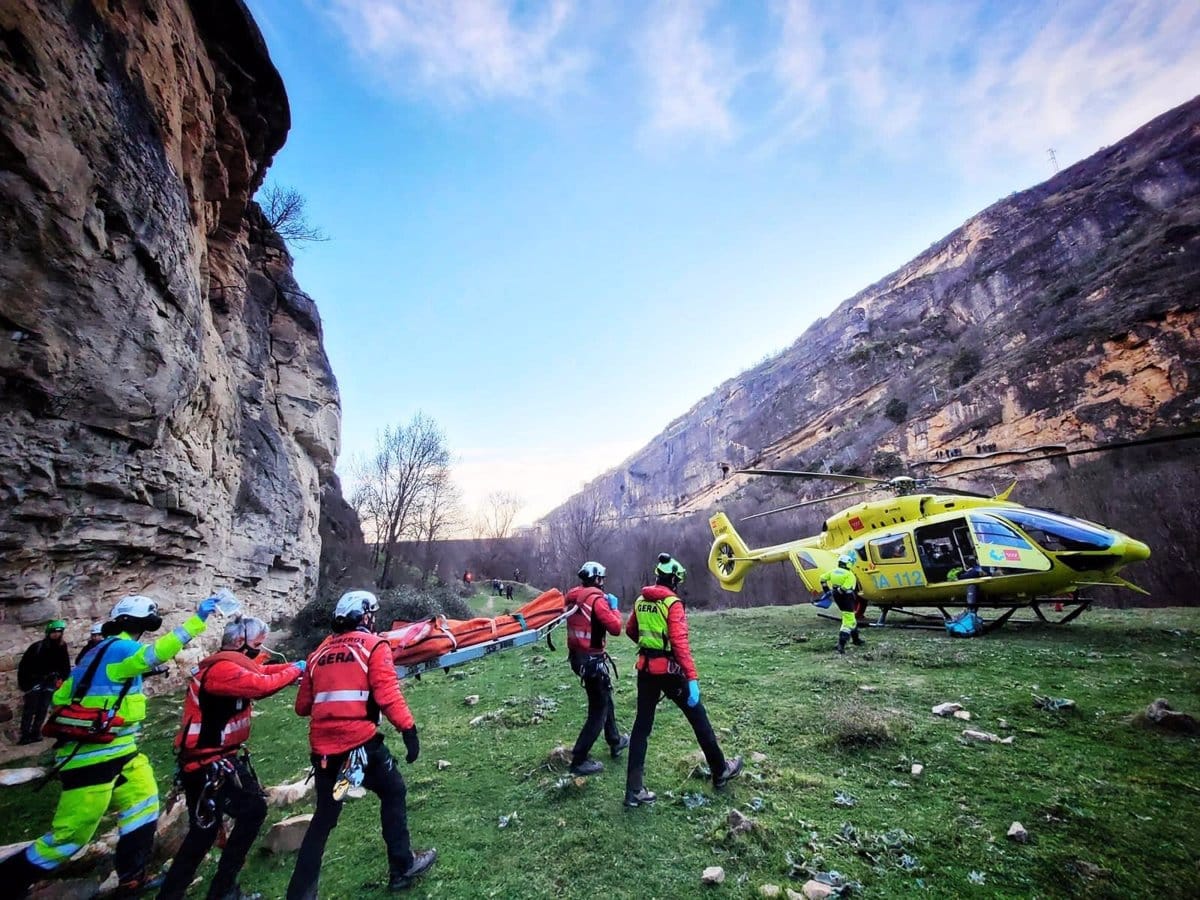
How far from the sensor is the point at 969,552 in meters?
8.80

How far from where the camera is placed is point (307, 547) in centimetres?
1565

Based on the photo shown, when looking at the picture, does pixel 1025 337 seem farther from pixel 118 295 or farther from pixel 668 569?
pixel 118 295

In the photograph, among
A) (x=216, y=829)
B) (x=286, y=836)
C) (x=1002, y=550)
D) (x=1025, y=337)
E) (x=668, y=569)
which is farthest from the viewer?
(x=1025, y=337)

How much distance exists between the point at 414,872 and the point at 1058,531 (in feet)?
34.4

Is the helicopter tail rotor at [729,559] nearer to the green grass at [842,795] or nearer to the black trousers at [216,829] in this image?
the green grass at [842,795]

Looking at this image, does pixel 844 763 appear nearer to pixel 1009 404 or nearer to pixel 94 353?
pixel 94 353

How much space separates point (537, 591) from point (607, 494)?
51573 millimetres

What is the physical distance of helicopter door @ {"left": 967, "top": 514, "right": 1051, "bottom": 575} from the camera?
8102 mm

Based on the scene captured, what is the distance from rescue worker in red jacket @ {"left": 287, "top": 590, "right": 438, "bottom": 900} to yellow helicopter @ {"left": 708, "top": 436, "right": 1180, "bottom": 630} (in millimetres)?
6285

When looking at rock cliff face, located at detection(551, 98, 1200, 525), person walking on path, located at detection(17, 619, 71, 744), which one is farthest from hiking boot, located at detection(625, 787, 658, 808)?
rock cliff face, located at detection(551, 98, 1200, 525)

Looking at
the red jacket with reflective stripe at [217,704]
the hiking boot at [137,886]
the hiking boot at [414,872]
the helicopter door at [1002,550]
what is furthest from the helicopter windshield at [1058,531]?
the hiking boot at [137,886]

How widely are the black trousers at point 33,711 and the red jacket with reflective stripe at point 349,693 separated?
6174mm

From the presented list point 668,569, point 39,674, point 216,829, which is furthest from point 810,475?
point 39,674

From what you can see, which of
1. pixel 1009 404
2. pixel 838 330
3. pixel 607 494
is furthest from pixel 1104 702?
pixel 607 494
